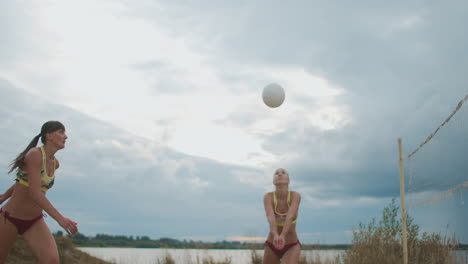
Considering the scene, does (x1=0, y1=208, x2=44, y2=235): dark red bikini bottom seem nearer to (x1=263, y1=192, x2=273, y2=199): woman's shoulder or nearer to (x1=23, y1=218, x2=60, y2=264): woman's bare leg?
(x1=23, y1=218, x2=60, y2=264): woman's bare leg

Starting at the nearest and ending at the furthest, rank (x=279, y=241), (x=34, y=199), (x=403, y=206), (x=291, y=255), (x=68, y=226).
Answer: (x=68, y=226) < (x=34, y=199) < (x=279, y=241) < (x=291, y=255) < (x=403, y=206)

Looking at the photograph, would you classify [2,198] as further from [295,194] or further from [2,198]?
[295,194]

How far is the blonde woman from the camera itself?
617cm

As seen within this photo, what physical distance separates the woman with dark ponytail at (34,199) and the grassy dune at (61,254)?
775cm

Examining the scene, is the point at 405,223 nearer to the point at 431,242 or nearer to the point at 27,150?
the point at 431,242

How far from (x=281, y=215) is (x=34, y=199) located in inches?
119

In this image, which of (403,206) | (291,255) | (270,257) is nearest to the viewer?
(291,255)

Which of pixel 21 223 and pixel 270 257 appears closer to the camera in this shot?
pixel 21 223

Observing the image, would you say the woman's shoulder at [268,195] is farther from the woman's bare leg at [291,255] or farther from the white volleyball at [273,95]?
the white volleyball at [273,95]

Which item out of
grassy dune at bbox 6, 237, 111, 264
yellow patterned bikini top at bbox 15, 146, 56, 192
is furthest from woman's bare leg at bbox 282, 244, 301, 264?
grassy dune at bbox 6, 237, 111, 264

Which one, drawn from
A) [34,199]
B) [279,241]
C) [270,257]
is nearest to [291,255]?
[270,257]

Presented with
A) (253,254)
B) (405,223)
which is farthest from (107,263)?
(405,223)

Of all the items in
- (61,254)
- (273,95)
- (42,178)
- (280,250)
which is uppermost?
(273,95)

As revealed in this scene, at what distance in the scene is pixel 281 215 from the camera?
6.24m
